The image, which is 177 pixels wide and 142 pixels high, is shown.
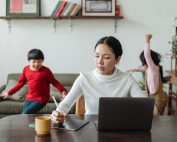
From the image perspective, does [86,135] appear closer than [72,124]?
Yes

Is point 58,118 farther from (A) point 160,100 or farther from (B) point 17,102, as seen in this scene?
(B) point 17,102

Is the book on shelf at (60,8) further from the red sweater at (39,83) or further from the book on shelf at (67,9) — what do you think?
the red sweater at (39,83)

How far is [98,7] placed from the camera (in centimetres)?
455

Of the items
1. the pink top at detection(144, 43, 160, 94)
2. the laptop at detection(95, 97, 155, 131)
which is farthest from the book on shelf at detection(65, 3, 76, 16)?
the laptop at detection(95, 97, 155, 131)

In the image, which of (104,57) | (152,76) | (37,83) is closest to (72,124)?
(104,57)

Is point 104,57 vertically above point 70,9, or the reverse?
point 70,9

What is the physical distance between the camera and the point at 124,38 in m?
4.76

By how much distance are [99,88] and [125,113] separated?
0.47m

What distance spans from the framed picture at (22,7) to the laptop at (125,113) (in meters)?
3.27

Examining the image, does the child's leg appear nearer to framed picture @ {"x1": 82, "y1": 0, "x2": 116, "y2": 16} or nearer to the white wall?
the white wall

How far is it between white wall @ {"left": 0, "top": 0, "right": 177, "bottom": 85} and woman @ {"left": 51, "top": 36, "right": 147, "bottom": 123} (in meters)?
2.75

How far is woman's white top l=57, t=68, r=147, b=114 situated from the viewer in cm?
201

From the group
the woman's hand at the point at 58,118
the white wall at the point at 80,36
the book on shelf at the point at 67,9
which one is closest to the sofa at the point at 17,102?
the white wall at the point at 80,36

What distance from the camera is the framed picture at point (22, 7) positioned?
455 cm
